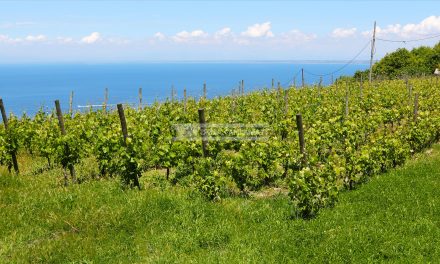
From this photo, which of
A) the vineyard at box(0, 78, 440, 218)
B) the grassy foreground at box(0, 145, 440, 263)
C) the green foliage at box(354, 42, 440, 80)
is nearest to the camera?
the grassy foreground at box(0, 145, 440, 263)

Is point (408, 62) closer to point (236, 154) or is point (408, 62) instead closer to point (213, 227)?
point (236, 154)

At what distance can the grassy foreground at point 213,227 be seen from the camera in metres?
7.33

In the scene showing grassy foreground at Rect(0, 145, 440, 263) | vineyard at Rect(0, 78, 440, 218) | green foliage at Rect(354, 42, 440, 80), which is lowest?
grassy foreground at Rect(0, 145, 440, 263)

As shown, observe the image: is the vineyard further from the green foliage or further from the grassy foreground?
the green foliage

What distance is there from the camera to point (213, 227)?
8.56 m

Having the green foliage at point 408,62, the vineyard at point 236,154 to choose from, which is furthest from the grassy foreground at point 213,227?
the green foliage at point 408,62

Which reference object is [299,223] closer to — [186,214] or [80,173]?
[186,214]

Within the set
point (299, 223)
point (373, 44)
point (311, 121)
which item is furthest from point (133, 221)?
point (373, 44)

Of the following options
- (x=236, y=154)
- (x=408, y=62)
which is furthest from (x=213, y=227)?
(x=408, y=62)

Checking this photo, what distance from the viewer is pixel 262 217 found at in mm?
9070

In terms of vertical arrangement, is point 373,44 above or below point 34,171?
above

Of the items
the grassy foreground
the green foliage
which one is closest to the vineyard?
the grassy foreground

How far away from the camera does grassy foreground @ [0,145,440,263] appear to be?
7.33 metres

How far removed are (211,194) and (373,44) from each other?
46.3 m
